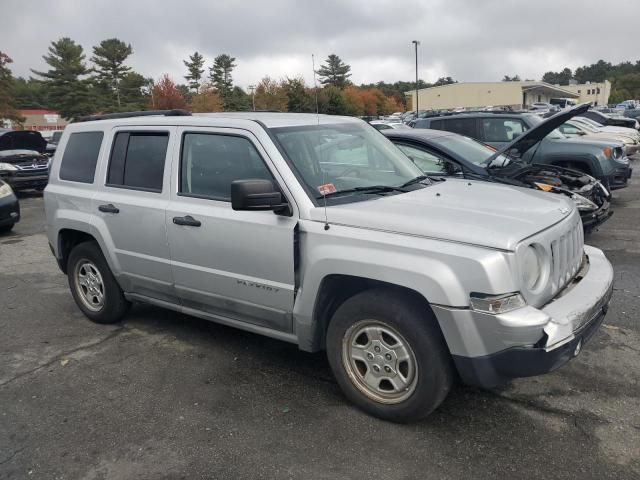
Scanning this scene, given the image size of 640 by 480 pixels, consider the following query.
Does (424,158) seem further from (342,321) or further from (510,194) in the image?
(342,321)

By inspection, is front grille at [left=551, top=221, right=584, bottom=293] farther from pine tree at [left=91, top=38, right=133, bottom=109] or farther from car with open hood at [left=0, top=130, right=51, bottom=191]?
pine tree at [left=91, top=38, right=133, bottom=109]

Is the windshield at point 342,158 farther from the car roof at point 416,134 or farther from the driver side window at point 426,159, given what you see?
the car roof at point 416,134

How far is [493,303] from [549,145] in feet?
27.4

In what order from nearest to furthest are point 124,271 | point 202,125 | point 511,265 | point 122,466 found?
point 511,265, point 122,466, point 202,125, point 124,271

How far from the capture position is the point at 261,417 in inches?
141

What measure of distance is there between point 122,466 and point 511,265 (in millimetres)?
2403

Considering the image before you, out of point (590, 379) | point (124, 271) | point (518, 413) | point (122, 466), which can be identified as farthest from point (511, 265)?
point (124, 271)

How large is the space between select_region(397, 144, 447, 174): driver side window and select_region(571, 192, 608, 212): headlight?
5.39 feet

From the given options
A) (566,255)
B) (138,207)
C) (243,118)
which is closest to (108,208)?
(138,207)

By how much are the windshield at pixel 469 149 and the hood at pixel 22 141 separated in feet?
42.9

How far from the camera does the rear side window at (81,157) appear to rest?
5.06 m

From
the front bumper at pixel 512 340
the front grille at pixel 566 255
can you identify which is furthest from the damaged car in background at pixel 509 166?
the front bumper at pixel 512 340

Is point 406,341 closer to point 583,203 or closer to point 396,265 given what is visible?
point 396,265

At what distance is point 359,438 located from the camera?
3307mm
